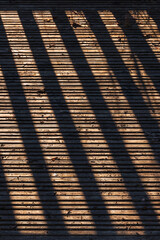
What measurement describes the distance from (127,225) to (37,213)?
190 centimetres

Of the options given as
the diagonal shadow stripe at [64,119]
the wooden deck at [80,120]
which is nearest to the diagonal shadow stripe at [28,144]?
the wooden deck at [80,120]

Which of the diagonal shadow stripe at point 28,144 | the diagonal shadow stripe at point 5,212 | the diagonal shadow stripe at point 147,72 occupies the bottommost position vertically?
the diagonal shadow stripe at point 5,212

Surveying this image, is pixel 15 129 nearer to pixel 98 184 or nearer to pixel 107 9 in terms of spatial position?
pixel 98 184

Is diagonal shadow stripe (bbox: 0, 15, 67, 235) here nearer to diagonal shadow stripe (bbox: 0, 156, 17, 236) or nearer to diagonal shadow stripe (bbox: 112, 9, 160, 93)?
diagonal shadow stripe (bbox: 0, 156, 17, 236)

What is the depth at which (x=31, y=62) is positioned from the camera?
9.27 meters

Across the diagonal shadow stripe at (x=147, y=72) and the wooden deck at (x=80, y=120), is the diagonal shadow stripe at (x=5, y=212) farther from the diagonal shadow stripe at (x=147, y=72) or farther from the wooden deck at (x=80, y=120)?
the diagonal shadow stripe at (x=147, y=72)

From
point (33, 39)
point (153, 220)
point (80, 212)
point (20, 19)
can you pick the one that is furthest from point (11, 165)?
point (20, 19)

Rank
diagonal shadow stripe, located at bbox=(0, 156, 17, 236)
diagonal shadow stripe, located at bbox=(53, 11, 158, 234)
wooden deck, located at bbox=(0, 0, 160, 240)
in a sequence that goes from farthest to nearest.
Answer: diagonal shadow stripe, located at bbox=(53, 11, 158, 234), wooden deck, located at bbox=(0, 0, 160, 240), diagonal shadow stripe, located at bbox=(0, 156, 17, 236)

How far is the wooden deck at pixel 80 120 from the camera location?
6.85 metres

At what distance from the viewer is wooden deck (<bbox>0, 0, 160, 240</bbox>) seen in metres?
6.85

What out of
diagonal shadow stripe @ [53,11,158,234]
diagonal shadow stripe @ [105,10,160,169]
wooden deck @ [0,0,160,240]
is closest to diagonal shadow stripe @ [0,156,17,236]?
wooden deck @ [0,0,160,240]

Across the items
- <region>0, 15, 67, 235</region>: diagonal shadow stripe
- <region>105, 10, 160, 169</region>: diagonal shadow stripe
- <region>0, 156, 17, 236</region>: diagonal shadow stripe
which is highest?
<region>105, 10, 160, 169</region>: diagonal shadow stripe

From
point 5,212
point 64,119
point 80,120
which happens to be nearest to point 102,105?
point 80,120

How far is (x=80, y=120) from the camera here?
26.9ft
